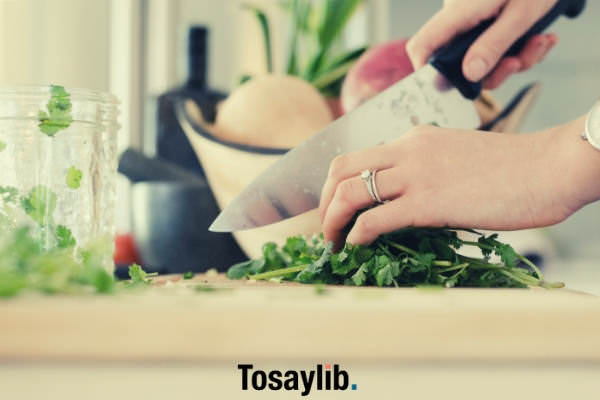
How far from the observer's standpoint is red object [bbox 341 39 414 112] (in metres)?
1.05

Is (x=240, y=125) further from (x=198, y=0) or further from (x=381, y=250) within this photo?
(x=198, y=0)

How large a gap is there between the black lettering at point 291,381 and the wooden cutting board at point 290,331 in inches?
0.5

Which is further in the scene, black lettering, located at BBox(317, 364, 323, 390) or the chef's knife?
the chef's knife

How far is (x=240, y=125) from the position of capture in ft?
3.57

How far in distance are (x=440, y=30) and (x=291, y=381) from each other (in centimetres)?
59

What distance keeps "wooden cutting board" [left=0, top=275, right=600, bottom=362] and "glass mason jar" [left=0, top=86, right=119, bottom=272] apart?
0.27m

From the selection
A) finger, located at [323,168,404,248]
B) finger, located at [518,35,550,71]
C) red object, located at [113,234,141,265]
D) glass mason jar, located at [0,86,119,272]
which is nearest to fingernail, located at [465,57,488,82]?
finger, located at [518,35,550,71]

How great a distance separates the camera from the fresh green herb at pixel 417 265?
71 centimetres

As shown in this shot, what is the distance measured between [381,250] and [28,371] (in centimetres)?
42

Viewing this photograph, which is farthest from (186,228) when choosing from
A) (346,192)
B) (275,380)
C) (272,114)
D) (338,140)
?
(275,380)

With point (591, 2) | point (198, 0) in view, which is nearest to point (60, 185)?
point (198, 0)

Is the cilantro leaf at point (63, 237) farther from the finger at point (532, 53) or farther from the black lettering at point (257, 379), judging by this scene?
the finger at point (532, 53)

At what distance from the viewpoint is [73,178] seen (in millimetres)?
709

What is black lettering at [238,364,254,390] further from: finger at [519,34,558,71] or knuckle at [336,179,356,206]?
finger at [519,34,558,71]
